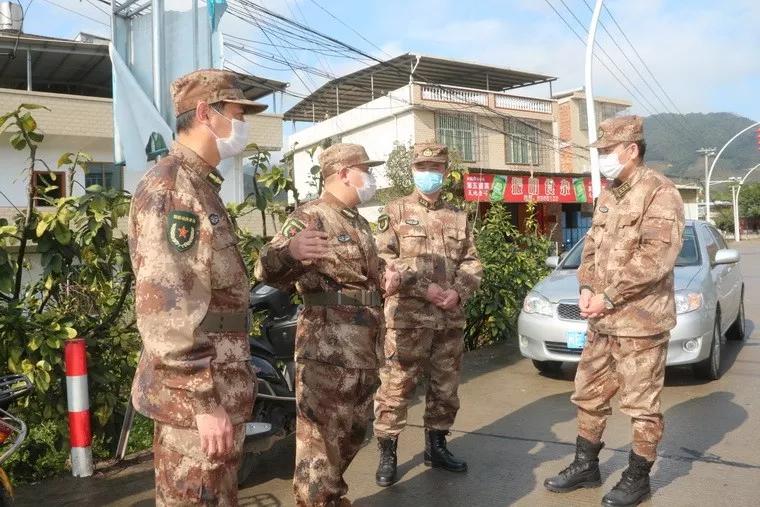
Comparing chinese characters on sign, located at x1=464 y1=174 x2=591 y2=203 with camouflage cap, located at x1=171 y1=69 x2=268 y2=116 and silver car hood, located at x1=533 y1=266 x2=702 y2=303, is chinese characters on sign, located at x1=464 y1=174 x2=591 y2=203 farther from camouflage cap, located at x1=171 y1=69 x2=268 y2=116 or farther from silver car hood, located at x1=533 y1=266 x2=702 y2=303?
camouflage cap, located at x1=171 y1=69 x2=268 y2=116

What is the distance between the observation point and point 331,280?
10.1ft

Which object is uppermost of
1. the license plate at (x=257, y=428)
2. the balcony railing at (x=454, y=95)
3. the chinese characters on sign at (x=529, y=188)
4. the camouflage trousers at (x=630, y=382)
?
the balcony railing at (x=454, y=95)

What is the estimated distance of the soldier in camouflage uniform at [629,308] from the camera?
357 centimetres

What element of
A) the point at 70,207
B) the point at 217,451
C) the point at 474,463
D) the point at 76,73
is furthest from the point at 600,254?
the point at 76,73

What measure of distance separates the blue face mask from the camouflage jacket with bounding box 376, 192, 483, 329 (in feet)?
0.25

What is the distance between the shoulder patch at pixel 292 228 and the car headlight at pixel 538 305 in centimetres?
380

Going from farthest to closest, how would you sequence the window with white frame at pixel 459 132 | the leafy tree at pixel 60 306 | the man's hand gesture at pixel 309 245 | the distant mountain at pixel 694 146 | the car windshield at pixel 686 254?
the distant mountain at pixel 694 146
the window with white frame at pixel 459 132
the car windshield at pixel 686 254
the leafy tree at pixel 60 306
the man's hand gesture at pixel 309 245

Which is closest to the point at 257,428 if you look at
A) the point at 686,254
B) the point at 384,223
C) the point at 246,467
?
the point at 246,467

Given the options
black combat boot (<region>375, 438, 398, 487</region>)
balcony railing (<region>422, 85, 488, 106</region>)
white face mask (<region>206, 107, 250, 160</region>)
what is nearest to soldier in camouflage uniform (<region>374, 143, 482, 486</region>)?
black combat boot (<region>375, 438, 398, 487</region>)

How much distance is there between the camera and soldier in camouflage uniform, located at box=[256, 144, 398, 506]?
119 inches

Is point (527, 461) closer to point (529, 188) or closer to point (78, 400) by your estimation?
point (78, 400)

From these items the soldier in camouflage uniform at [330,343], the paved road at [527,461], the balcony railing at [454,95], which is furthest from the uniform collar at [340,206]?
the balcony railing at [454,95]

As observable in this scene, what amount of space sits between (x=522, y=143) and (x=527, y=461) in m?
25.7

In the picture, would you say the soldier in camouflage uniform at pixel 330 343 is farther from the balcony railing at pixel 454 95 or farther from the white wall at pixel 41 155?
the balcony railing at pixel 454 95
